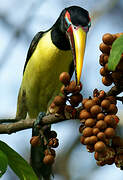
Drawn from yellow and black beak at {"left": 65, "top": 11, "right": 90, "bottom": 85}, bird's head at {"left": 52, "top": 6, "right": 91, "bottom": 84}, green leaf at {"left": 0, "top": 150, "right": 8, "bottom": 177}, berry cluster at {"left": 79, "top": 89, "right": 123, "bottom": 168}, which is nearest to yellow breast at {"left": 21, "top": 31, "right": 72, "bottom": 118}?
bird's head at {"left": 52, "top": 6, "right": 91, "bottom": 84}

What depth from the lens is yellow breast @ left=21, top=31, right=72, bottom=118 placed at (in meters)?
3.46

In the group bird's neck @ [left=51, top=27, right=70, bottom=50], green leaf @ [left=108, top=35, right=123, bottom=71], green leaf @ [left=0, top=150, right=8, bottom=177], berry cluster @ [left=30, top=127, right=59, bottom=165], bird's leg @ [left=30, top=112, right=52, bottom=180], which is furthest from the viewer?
bird's neck @ [left=51, top=27, right=70, bottom=50]

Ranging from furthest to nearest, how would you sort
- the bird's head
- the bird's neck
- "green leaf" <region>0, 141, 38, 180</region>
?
the bird's neck → the bird's head → "green leaf" <region>0, 141, 38, 180</region>

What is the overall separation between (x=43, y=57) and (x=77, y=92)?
1710mm

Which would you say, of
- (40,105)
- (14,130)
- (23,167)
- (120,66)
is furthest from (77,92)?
(40,105)

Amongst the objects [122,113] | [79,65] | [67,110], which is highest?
[79,65]

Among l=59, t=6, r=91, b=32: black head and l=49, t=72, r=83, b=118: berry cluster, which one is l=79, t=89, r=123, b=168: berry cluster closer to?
l=49, t=72, r=83, b=118: berry cluster

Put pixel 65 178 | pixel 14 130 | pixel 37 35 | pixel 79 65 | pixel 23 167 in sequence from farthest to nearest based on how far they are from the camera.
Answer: pixel 65 178 < pixel 37 35 < pixel 14 130 < pixel 79 65 < pixel 23 167

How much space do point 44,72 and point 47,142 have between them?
156 centimetres

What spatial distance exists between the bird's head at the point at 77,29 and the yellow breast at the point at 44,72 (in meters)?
→ 0.30

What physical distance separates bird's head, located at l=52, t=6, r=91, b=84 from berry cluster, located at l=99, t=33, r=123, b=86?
0.22 metres

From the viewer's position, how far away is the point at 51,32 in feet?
11.9

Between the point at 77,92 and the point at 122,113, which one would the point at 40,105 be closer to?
the point at 122,113

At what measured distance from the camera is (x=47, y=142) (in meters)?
2.03
